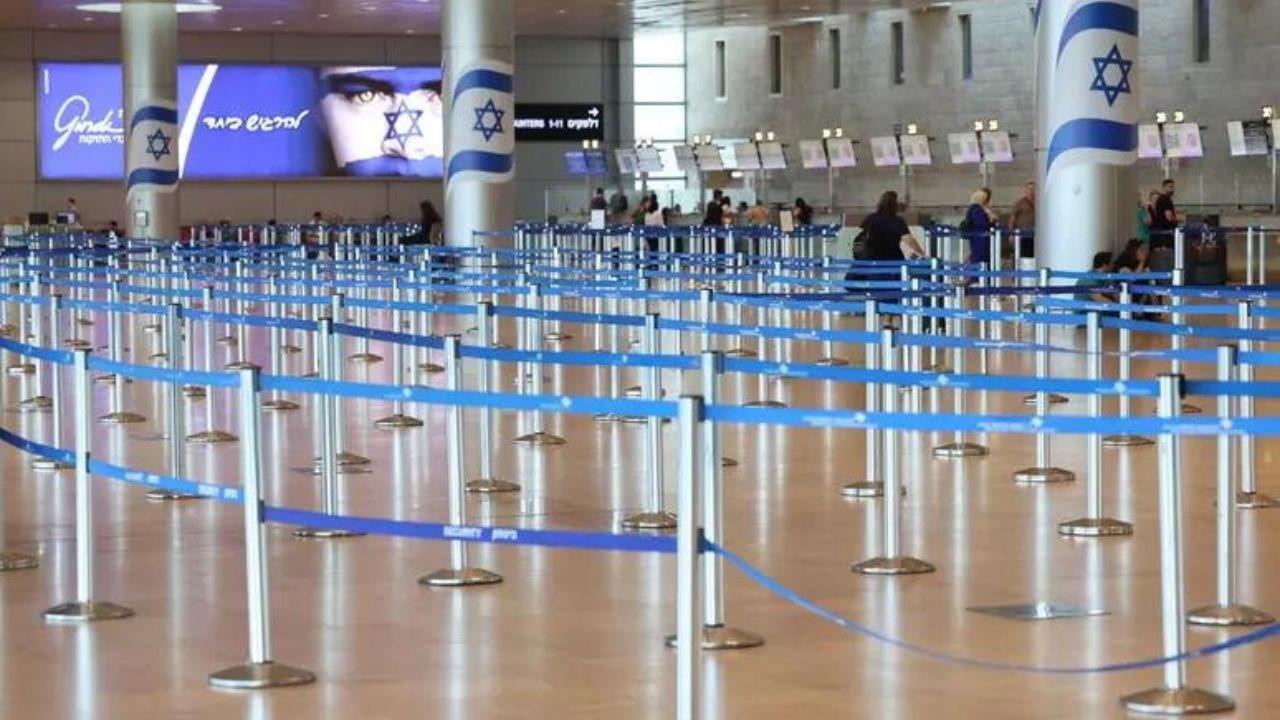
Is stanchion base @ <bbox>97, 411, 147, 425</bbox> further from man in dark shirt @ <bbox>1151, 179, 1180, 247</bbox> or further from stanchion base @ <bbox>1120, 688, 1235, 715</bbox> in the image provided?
man in dark shirt @ <bbox>1151, 179, 1180, 247</bbox>

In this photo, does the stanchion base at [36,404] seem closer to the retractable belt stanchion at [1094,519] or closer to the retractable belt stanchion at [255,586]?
the retractable belt stanchion at [1094,519]

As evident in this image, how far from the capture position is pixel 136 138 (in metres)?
49.7

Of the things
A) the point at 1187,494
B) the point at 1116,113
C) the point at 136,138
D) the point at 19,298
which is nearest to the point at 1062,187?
the point at 1116,113

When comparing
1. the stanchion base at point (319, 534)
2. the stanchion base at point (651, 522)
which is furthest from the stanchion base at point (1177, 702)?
the stanchion base at point (319, 534)

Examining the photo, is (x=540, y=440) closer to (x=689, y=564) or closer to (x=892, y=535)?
(x=892, y=535)

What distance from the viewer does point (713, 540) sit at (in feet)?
28.1

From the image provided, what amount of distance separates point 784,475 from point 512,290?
6.33m

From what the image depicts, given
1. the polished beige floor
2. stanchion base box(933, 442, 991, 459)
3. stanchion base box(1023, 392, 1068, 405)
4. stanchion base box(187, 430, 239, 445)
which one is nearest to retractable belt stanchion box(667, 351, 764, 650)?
the polished beige floor

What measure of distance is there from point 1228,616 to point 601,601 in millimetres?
2472

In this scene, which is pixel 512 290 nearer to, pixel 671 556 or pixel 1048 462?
pixel 1048 462

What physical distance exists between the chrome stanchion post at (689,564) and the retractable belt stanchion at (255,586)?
1.84m

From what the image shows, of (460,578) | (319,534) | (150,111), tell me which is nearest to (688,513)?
(460,578)

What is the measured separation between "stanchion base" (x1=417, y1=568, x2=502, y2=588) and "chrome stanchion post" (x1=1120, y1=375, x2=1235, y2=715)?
336 centimetres

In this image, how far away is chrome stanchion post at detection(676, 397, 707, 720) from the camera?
22.3 ft
